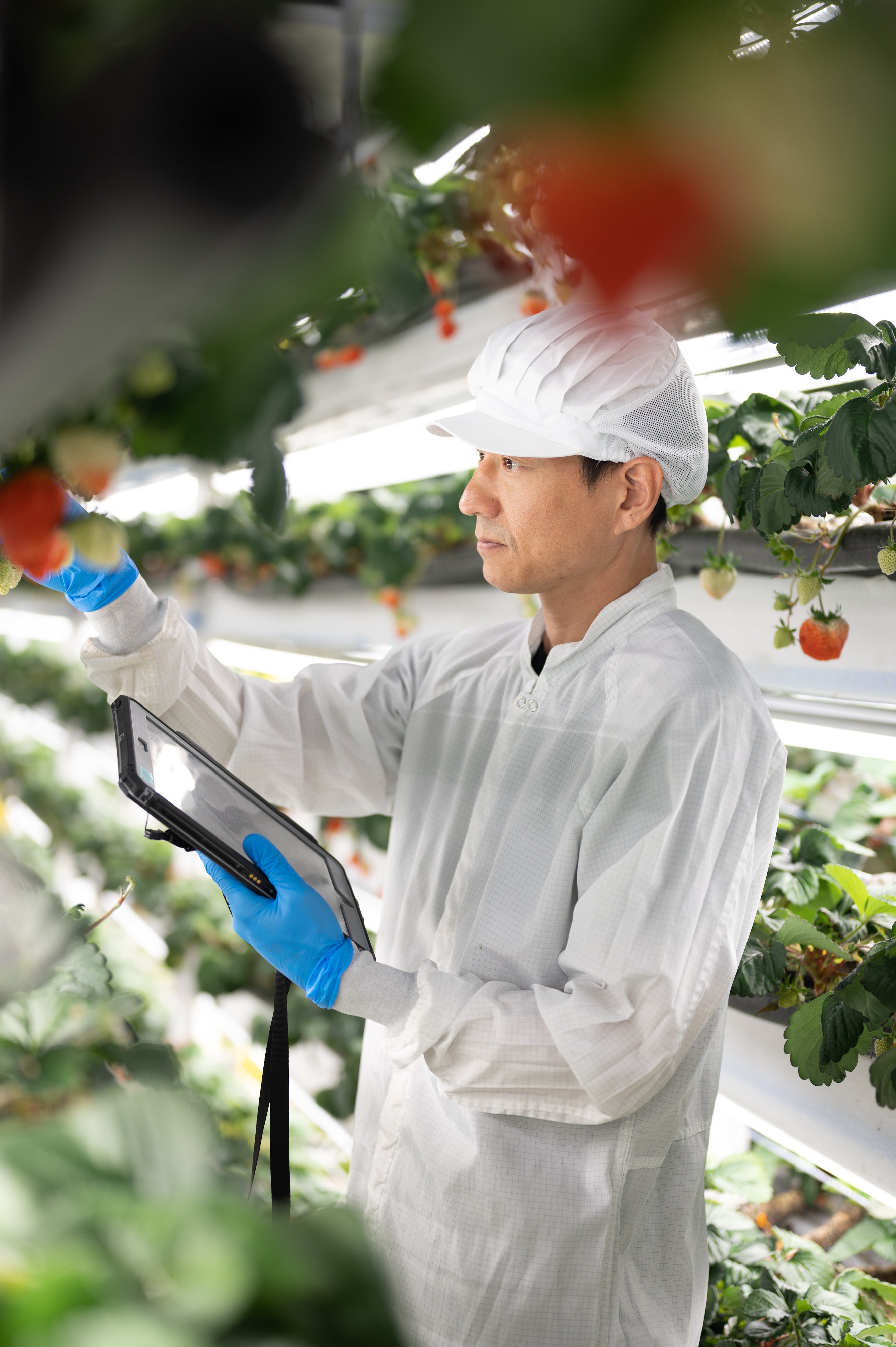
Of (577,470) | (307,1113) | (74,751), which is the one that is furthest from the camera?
(74,751)

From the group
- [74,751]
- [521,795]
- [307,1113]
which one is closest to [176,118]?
[521,795]

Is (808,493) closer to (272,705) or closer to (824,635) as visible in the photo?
(824,635)

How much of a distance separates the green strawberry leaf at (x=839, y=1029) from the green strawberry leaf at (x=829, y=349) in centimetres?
67

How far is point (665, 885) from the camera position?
3.13 ft

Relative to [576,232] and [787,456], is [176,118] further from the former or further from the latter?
[787,456]

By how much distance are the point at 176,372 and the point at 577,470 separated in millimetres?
841

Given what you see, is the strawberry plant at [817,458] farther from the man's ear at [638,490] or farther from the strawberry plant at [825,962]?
the strawberry plant at [825,962]

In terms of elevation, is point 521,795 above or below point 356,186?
below

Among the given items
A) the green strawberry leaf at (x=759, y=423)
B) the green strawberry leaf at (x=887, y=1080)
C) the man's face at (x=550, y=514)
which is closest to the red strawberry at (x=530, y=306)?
the man's face at (x=550, y=514)

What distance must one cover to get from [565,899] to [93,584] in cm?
59

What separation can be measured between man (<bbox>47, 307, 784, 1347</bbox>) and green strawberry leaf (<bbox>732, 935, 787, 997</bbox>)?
0.16 metres

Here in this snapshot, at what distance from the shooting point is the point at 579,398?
1.00 meters

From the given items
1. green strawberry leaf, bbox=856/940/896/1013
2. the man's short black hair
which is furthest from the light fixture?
green strawberry leaf, bbox=856/940/896/1013

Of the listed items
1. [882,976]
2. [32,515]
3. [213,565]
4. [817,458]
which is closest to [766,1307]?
[882,976]
